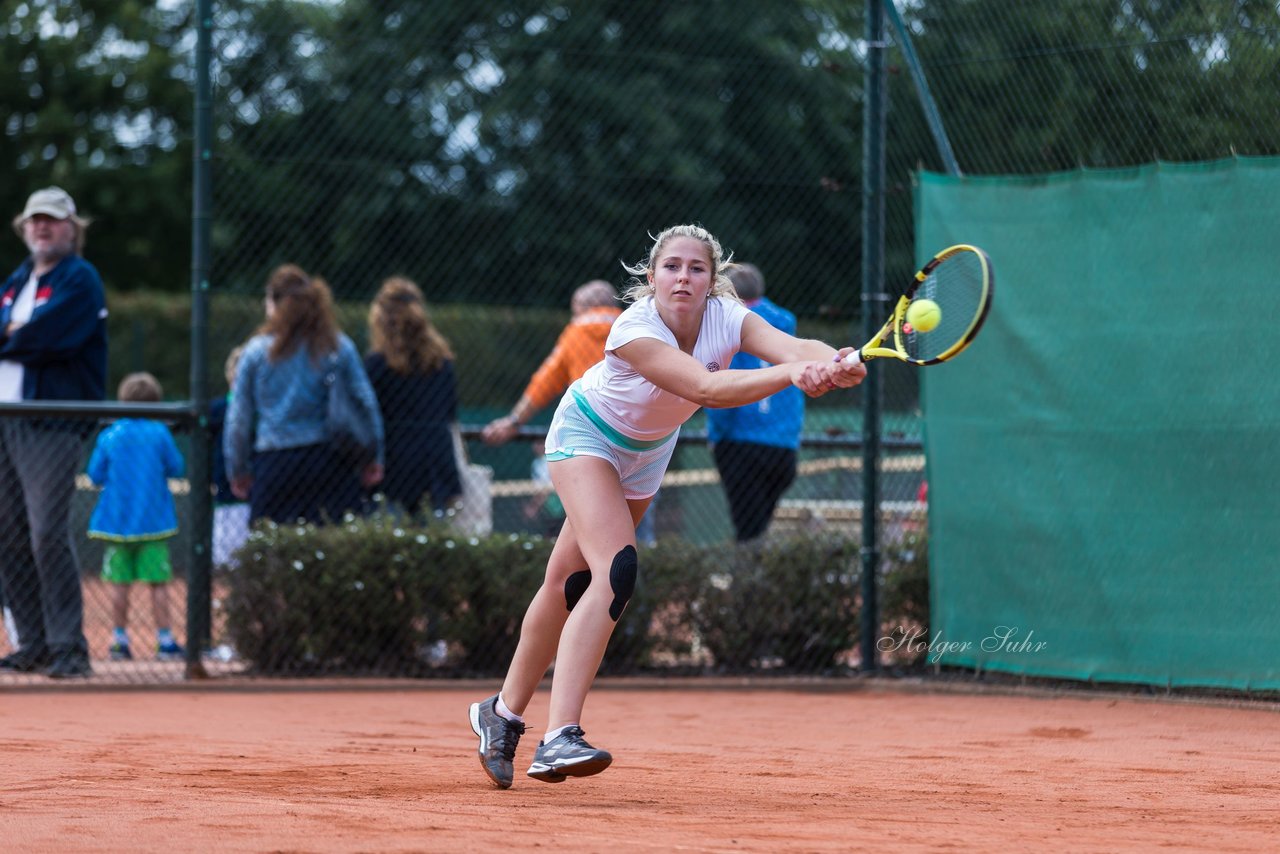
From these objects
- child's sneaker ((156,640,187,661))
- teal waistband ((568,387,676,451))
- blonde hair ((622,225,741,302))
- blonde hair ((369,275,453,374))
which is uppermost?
blonde hair ((622,225,741,302))

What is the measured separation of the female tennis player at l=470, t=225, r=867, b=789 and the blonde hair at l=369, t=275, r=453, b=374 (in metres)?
3.32

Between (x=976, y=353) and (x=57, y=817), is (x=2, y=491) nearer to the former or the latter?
(x=57, y=817)

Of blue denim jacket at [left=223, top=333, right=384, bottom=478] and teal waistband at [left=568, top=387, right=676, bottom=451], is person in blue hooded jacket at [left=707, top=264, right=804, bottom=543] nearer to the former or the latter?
blue denim jacket at [left=223, top=333, right=384, bottom=478]

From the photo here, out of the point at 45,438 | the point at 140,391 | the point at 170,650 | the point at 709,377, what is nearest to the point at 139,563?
the point at 170,650

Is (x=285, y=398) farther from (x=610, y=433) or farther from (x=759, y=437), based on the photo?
(x=610, y=433)

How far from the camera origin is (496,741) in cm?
464

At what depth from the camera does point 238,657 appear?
7582 mm

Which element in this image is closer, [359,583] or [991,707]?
[991,707]

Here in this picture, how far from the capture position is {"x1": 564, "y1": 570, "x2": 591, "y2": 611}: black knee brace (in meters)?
4.73

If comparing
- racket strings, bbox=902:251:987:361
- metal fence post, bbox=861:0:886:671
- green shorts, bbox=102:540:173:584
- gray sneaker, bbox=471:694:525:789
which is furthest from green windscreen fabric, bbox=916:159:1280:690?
green shorts, bbox=102:540:173:584

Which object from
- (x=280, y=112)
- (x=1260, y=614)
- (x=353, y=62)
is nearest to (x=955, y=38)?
(x=1260, y=614)

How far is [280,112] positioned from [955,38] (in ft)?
21.5

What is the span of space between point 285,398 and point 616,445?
3462 mm

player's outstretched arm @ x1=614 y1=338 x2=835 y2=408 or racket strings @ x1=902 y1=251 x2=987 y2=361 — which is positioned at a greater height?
racket strings @ x1=902 y1=251 x2=987 y2=361
